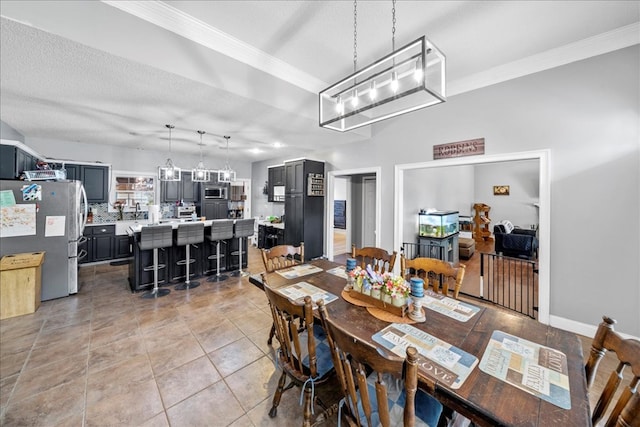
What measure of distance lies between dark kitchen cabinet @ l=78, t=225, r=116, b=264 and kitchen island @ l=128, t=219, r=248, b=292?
1.74 metres

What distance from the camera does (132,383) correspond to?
2049 millimetres

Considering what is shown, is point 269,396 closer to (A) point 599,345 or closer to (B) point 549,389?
(B) point 549,389

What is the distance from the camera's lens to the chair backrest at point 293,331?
1330 mm

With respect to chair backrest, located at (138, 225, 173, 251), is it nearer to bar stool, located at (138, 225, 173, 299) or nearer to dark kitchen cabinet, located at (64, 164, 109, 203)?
bar stool, located at (138, 225, 173, 299)

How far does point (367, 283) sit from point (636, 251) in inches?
117

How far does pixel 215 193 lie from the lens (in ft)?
24.2

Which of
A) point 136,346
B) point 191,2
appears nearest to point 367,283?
point 136,346

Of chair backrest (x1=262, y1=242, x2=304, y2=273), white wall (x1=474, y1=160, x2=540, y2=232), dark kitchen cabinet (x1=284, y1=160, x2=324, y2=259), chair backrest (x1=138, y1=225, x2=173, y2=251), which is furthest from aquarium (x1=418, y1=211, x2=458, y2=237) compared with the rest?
white wall (x1=474, y1=160, x2=540, y2=232)

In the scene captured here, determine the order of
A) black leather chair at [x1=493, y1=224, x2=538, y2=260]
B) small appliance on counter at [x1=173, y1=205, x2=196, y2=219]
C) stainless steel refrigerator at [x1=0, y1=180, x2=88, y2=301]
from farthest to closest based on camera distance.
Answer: small appliance on counter at [x1=173, y1=205, x2=196, y2=219], black leather chair at [x1=493, y1=224, x2=538, y2=260], stainless steel refrigerator at [x1=0, y1=180, x2=88, y2=301]

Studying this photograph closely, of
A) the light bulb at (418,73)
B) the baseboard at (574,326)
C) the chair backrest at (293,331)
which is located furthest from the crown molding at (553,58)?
the chair backrest at (293,331)

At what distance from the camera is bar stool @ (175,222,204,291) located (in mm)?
4127

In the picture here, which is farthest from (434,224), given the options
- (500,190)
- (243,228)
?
(500,190)

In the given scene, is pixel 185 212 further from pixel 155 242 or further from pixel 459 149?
pixel 459 149

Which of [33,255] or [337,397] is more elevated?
[33,255]
